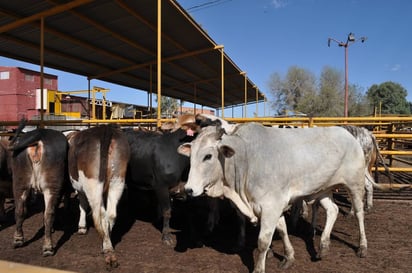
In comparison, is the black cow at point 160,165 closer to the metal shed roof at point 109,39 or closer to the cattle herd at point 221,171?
the cattle herd at point 221,171

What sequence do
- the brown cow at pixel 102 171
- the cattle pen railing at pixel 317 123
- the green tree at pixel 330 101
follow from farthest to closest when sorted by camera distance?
the green tree at pixel 330 101 < the cattle pen railing at pixel 317 123 < the brown cow at pixel 102 171

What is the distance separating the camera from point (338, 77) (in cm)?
4747

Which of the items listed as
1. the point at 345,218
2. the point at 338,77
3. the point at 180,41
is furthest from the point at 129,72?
the point at 338,77

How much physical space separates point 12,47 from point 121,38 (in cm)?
339

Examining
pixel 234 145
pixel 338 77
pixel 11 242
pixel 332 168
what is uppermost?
pixel 338 77

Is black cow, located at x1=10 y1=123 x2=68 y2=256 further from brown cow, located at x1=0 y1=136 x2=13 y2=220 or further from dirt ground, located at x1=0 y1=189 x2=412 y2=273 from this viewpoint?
brown cow, located at x1=0 y1=136 x2=13 y2=220

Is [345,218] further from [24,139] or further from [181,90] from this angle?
[181,90]

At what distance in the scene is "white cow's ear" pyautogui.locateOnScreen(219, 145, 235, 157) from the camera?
132 inches

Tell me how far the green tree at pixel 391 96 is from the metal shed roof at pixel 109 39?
73954 millimetres

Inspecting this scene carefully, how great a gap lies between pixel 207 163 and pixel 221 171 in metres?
0.26

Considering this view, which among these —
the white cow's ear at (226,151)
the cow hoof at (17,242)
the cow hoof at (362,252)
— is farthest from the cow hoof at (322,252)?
the cow hoof at (17,242)

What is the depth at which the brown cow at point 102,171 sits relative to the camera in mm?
3865

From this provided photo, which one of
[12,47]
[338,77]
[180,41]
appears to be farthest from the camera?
[338,77]

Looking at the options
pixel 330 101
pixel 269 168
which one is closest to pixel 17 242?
pixel 269 168
